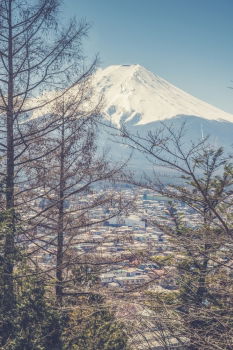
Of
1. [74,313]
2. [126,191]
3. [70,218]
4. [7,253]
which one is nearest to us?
[7,253]

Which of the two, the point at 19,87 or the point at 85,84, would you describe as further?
the point at 85,84

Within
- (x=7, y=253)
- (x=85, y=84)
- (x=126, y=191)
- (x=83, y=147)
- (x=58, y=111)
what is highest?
(x=85, y=84)

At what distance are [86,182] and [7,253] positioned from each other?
9.27ft

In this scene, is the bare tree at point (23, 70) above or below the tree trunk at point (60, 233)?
above

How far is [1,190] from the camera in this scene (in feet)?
22.1

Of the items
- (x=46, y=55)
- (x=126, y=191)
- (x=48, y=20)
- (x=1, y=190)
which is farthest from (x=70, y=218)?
(x=48, y=20)

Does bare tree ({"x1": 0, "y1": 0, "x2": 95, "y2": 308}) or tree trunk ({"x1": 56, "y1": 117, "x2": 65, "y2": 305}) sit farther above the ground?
bare tree ({"x1": 0, "y1": 0, "x2": 95, "y2": 308})

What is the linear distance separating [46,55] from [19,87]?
0.83 meters

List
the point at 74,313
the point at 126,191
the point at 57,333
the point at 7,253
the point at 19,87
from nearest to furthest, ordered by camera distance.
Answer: the point at 7,253
the point at 57,333
the point at 19,87
the point at 74,313
the point at 126,191

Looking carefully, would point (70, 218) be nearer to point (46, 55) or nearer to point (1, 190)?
point (1, 190)

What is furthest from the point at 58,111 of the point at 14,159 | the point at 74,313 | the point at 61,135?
the point at 74,313

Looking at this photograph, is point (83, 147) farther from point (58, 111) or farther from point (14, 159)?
point (14, 159)

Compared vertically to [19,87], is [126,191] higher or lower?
lower

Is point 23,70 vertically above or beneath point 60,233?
above
